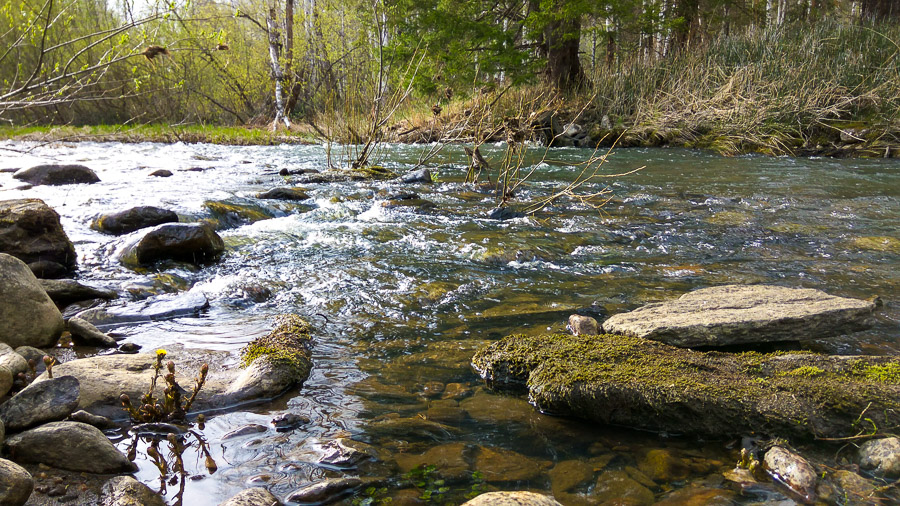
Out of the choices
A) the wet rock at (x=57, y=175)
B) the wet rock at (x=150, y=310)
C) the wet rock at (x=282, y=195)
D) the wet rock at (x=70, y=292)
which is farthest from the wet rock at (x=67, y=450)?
the wet rock at (x=57, y=175)

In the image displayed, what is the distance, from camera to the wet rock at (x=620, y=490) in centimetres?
185

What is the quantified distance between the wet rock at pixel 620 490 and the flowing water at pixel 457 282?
36mm

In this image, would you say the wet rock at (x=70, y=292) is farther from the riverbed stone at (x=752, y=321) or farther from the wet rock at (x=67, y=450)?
the riverbed stone at (x=752, y=321)

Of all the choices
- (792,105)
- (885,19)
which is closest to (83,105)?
(792,105)

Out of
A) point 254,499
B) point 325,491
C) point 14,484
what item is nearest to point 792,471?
point 325,491

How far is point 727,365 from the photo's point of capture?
252 cm

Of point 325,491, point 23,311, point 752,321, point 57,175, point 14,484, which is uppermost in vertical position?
point 57,175

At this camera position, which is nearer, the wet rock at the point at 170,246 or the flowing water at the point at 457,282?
the flowing water at the point at 457,282

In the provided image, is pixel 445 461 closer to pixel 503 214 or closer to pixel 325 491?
pixel 325 491

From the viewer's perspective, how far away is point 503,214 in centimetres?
652

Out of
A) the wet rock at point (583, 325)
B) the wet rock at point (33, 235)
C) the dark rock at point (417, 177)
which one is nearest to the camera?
the wet rock at point (583, 325)

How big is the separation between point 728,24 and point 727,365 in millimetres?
22170

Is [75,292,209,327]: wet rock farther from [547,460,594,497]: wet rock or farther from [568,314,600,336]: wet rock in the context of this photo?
[547,460,594,497]: wet rock

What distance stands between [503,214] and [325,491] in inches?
195
